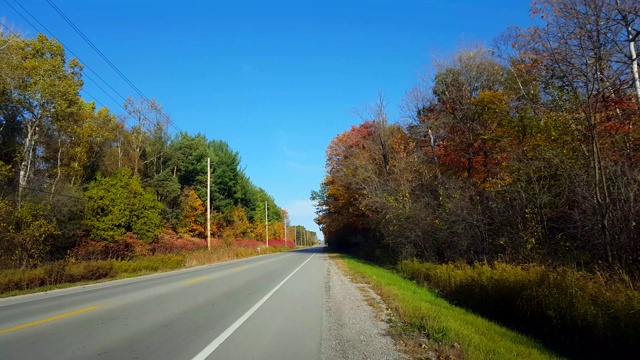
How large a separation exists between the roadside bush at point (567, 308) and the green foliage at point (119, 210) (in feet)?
95.1

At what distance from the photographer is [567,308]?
822cm

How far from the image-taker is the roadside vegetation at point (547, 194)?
8.66m

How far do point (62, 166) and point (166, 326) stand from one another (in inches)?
1261

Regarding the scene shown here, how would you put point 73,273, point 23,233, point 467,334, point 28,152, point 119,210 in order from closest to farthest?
point 467,334
point 73,273
point 23,233
point 28,152
point 119,210

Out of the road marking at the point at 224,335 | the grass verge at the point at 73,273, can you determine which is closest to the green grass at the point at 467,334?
the road marking at the point at 224,335

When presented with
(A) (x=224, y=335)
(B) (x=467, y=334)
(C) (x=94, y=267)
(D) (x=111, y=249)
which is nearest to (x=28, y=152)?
(D) (x=111, y=249)

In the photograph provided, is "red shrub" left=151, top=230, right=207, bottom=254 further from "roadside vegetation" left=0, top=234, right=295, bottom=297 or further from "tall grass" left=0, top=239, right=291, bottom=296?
"tall grass" left=0, top=239, right=291, bottom=296

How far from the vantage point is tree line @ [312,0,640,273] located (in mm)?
11734

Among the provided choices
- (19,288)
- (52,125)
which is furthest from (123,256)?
(19,288)

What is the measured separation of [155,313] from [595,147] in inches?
469

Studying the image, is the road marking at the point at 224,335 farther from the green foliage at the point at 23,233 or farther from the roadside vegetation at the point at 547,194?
the green foliage at the point at 23,233

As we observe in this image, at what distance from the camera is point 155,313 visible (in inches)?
396

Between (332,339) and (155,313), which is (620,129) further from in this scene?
(155,313)

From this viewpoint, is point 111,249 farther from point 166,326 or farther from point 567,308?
point 567,308
